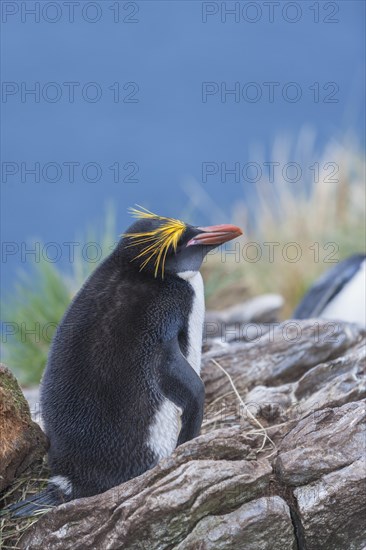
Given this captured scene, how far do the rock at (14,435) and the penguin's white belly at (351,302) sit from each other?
3866 mm

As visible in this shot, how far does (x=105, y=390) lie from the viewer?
14.5 ft

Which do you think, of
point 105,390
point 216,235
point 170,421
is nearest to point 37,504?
point 105,390

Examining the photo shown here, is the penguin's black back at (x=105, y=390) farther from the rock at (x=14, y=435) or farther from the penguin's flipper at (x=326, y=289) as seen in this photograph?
the penguin's flipper at (x=326, y=289)

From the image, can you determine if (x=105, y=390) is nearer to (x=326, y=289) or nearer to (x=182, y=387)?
(x=182, y=387)

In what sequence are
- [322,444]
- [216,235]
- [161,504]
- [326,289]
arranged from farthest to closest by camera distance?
[326,289] → [216,235] → [322,444] → [161,504]

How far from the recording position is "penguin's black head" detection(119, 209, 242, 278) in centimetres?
459

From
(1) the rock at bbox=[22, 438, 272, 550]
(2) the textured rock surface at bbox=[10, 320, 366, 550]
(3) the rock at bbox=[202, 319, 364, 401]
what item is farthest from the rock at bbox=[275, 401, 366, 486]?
(3) the rock at bbox=[202, 319, 364, 401]

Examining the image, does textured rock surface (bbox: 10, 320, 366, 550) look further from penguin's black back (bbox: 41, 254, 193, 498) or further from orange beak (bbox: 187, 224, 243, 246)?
orange beak (bbox: 187, 224, 243, 246)

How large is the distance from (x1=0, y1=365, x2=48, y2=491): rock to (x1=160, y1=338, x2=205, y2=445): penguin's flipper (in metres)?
0.65

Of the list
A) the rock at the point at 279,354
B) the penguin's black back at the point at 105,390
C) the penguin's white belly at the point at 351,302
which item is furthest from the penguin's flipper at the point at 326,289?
the penguin's black back at the point at 105,390

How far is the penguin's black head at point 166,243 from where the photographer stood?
459 centimetres

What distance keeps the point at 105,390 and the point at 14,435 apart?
1.53 ft

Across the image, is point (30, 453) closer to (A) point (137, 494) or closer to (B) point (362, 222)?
(A) point (137, 494)

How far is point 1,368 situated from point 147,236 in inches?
36.2
